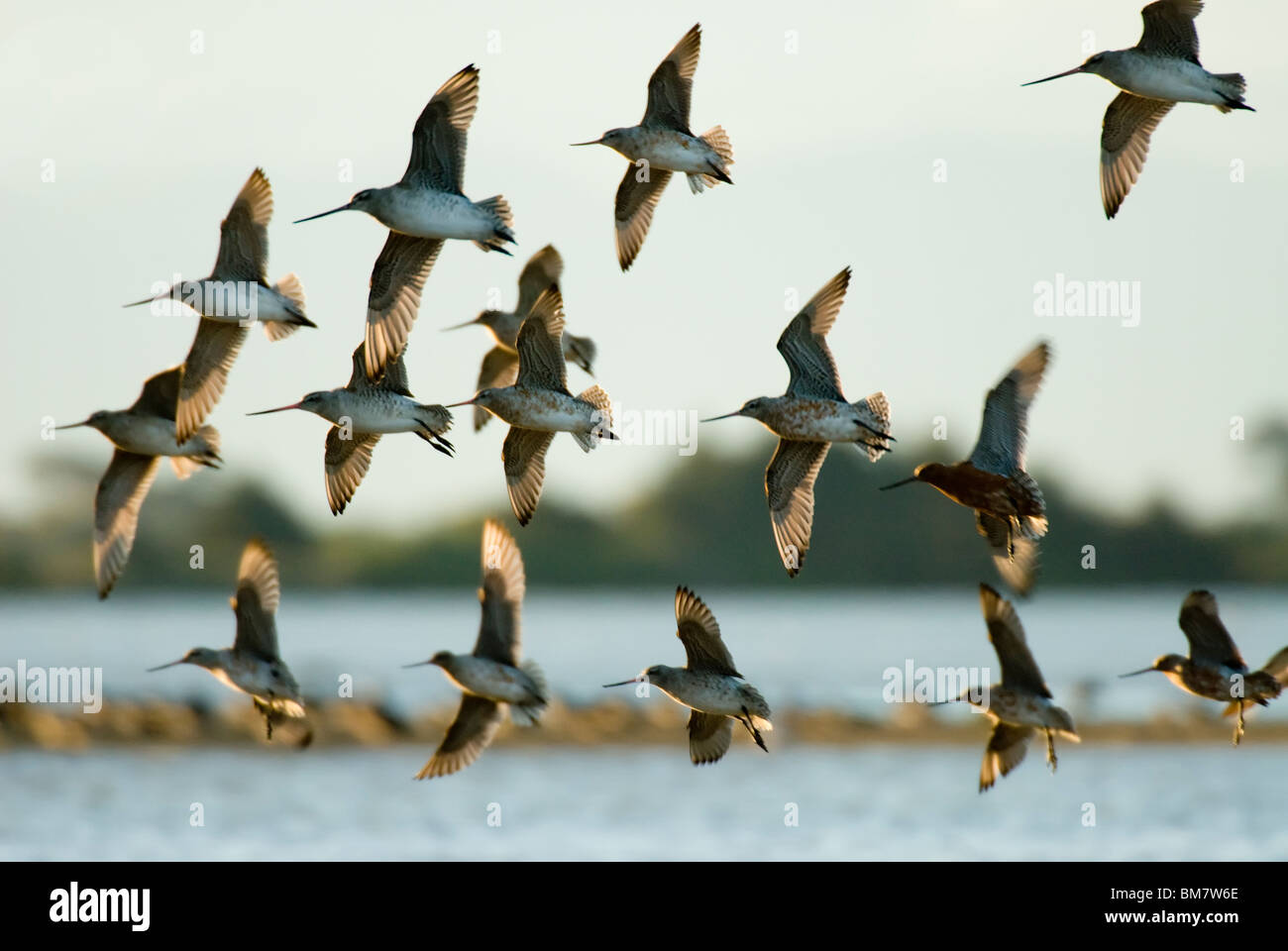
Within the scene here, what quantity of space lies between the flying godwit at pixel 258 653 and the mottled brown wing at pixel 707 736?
82.2 inches

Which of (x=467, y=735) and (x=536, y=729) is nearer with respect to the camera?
(x=467, y=735)

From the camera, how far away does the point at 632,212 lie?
34.0ft

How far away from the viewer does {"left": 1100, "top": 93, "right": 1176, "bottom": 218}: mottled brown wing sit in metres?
9.48

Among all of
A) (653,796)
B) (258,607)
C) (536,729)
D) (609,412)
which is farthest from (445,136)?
(536,729)

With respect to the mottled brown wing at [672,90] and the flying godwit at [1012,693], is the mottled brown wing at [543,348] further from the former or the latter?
the flying godwit at [1012,693]

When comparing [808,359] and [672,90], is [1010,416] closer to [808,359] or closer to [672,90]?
[808,359]

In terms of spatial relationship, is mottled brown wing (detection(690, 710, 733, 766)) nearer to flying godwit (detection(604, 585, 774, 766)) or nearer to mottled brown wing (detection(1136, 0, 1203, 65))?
flying godwit (detection(604, 585, 774, 766))

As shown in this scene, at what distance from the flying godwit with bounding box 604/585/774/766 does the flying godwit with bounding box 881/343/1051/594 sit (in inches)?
47.4

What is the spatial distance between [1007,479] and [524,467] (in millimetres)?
2551

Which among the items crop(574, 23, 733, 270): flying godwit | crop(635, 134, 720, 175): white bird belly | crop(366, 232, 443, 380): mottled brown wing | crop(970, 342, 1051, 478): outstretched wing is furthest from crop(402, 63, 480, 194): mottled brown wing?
crop(970, 342, 1051, 478): outstretched wing

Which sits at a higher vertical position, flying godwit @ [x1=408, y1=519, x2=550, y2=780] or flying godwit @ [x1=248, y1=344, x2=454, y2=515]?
flying godwit @ [x1=248, y1=344, x2=454, y2=515]

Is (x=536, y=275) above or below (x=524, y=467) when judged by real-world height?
above
